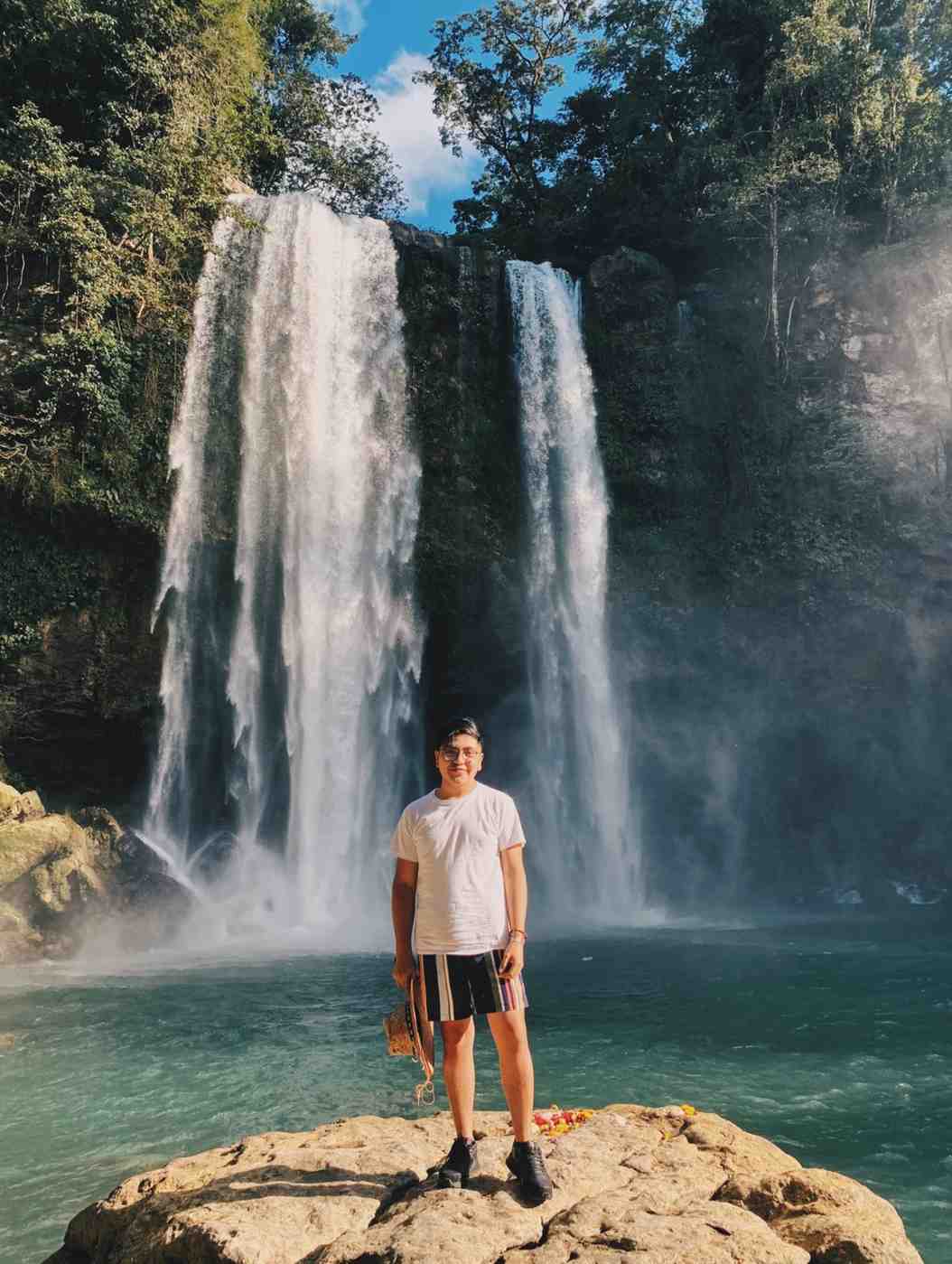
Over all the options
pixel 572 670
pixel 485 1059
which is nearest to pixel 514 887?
pixel 485 1059

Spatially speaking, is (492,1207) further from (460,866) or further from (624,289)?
(624,289)

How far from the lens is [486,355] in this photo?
1828cm

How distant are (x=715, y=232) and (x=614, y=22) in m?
7.98

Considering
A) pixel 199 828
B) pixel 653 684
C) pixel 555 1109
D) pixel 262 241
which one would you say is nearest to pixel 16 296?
pixel 262 241

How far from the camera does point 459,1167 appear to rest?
3.19 meters

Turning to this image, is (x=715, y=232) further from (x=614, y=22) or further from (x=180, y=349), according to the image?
(x=180, y=349)

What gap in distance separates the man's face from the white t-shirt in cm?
6

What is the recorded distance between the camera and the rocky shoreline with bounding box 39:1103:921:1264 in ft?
8.94

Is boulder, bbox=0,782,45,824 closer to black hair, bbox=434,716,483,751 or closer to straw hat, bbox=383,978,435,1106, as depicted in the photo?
straw hat, bbox=383,978,435,1106

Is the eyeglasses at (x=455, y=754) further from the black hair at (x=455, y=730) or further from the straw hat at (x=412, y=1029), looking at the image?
the straw hat at (x=412, y=1029)

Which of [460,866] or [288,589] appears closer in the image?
[460,866]

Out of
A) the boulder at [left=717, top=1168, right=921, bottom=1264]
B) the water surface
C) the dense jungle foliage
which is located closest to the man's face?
the boulder at [left=717, top=1168, right=921, bottom=1264]

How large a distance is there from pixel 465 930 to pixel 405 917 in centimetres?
25

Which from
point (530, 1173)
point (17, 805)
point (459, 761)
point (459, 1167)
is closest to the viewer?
point (530, 1173)
